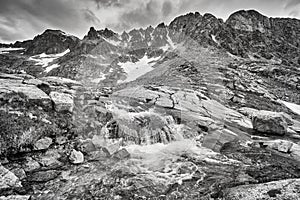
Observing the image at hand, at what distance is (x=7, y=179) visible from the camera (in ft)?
30.2

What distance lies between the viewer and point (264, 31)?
91500mm

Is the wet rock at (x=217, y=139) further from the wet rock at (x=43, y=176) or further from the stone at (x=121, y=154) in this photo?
the wet rock at (x=43, y=176)

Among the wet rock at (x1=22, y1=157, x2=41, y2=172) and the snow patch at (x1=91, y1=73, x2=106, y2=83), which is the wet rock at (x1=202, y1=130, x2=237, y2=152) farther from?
the snow patch at (x1=91, y1=73, x2=106, y2=83)

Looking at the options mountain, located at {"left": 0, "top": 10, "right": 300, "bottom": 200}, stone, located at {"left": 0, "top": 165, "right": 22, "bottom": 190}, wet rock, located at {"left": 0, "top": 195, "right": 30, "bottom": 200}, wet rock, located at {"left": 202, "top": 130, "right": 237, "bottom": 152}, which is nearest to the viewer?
wet rock, located at {"left": 0, "top": 195, "right": 30, "bottom": 200}

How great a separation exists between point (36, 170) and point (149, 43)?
106 metres

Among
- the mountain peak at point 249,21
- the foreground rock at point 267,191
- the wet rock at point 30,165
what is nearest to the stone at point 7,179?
the wet rock at point 30,165

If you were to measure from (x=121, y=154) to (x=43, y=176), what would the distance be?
4.83 meters

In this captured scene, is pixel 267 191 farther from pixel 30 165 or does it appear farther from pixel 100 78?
pixel 100 78

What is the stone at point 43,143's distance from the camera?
38.8 feet

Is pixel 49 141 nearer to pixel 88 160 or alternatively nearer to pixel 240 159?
pixel 88 160

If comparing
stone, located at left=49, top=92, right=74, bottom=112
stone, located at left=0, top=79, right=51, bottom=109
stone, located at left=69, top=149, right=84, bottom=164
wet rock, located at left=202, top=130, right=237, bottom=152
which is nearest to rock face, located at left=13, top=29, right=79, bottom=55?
stone, located at left=49, top=92, right=74, bottom=112

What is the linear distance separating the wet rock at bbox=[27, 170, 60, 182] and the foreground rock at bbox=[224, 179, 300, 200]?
347 inches

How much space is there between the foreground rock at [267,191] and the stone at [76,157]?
27.9 ft

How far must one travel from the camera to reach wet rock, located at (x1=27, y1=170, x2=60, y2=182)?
32.4 feet
